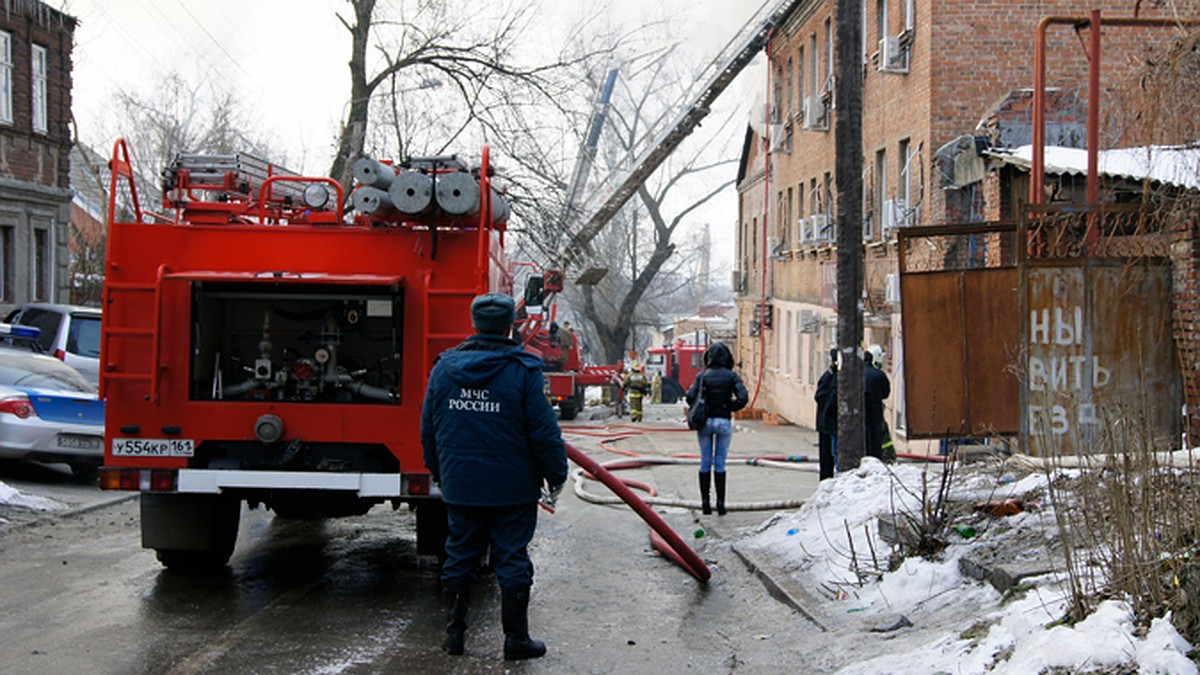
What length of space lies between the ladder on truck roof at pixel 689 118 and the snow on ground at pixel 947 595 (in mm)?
20181

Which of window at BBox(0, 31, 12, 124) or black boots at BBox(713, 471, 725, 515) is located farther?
window at BBox(0, 31, 12, 124)

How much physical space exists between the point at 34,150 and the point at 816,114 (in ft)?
52.8

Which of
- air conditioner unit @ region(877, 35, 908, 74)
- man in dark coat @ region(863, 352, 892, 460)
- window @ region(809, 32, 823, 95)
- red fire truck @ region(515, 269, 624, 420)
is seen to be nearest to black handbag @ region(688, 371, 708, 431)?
man in dark coat @ region(863, 352, 892, 460)

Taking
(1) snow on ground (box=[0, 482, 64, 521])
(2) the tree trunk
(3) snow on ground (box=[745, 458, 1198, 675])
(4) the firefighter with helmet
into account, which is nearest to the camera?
(3) snow on ground (box=[745, 458, 1198, 675])

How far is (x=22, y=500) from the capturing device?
1134 cm

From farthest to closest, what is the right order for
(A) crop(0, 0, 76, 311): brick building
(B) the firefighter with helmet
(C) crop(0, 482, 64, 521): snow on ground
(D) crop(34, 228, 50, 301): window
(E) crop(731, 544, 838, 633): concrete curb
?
(B) the firefighter with helmet
(D) crop(34, 228, 50, 301): window
(A) crop(0, 0, 76, 311): brick building
(C) crop(0, 482, 64, 521): snow on ground
(E) crop(731, 544, 838, 633): concrete curb

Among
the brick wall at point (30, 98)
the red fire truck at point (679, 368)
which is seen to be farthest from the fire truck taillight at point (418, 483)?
the red fire truck at point (679, 368)

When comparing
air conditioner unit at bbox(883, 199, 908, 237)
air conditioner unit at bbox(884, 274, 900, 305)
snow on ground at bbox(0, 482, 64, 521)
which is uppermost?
air conditioner unit at bbox(883, 199, 908, 237)

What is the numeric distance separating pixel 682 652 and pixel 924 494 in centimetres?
172

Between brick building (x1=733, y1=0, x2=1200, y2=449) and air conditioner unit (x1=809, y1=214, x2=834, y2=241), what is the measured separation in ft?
0.14

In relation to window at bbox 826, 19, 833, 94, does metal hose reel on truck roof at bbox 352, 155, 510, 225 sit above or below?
below

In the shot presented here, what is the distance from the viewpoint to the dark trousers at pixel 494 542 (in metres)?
6.31

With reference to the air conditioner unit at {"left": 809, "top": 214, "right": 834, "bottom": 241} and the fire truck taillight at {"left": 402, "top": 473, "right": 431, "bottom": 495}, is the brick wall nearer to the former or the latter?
the air conditioner unit at {"left": 809, "top": 214, "right": 834, "bottom": 241}

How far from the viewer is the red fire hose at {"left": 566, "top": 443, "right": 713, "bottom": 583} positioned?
841cm
